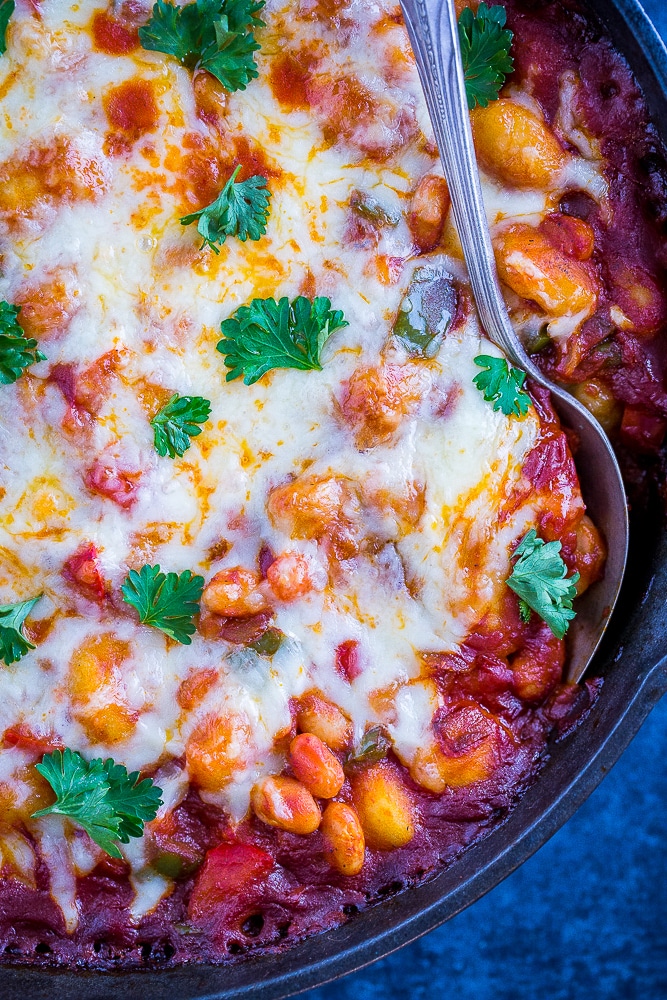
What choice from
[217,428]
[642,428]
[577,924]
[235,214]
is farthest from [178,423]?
[577,924]

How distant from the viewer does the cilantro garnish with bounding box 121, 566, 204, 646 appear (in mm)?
2469

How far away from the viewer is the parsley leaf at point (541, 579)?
8.40ft

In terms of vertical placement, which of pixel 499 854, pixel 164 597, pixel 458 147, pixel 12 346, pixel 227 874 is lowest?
pixel 227 874

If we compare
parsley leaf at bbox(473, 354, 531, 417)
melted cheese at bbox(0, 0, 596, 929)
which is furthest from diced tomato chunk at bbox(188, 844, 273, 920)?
parsley leaf at bbox(473, 354, 531, 417)

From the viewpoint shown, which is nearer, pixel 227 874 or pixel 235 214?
pixel 235 214

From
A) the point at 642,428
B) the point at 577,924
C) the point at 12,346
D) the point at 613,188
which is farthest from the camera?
the point at 577,924

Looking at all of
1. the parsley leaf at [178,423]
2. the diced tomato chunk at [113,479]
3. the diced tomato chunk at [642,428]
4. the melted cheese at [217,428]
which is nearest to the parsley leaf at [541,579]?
the melted cheese at [217,428]

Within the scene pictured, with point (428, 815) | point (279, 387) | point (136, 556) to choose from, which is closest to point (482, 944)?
point (428, 815)

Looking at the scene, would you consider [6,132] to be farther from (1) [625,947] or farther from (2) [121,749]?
(1) [625,947]

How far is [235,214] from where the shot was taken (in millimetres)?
2400

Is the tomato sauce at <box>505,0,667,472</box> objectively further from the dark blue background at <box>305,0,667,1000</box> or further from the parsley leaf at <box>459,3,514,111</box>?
the dark blue background at <box>305,0,667,1000</box>

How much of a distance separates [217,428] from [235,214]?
0.57 metres

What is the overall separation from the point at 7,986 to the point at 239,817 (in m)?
0.84

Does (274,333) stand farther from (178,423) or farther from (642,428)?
(642,428)
